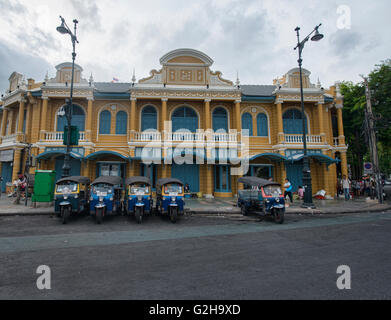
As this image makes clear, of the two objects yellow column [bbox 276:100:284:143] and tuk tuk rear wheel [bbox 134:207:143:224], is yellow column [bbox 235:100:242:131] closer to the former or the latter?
yellow column [bbox 276:100:284:143]

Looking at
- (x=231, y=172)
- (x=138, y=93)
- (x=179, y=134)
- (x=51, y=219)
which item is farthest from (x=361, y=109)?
(x=51, y=219)

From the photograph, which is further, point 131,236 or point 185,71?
point 185,71

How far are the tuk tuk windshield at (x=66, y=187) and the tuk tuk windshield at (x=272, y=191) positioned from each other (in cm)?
880

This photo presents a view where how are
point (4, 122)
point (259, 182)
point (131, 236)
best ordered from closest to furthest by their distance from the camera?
point (131, 236)
point (259, 182)
point (4, 122)

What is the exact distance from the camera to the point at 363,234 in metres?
7.43

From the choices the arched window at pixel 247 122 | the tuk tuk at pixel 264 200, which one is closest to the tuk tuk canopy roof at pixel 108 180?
the tuk tuk at pixel 264 200

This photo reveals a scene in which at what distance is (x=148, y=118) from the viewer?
19484 mm

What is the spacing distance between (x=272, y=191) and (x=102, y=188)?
789 cm

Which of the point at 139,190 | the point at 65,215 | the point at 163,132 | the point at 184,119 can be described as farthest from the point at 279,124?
the point at 65,215

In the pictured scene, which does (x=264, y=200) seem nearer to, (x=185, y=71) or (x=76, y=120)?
(x=185, y=71)

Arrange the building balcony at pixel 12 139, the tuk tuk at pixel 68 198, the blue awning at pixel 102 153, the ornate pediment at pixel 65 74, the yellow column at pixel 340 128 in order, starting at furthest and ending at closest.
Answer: the yellow column at pixel 340 128 < the building balcony at pixel 12 139 < the ornate pediment at pixel 65 74 < the blue awning at pixel 102 153 < the tuk tuk at pixel 68 198

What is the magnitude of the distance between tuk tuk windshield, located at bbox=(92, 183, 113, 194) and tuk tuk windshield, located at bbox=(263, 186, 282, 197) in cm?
723

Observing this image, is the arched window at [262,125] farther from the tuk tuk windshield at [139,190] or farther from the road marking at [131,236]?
the tuk tuk windshield at [139,190]

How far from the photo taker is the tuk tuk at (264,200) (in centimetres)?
971
